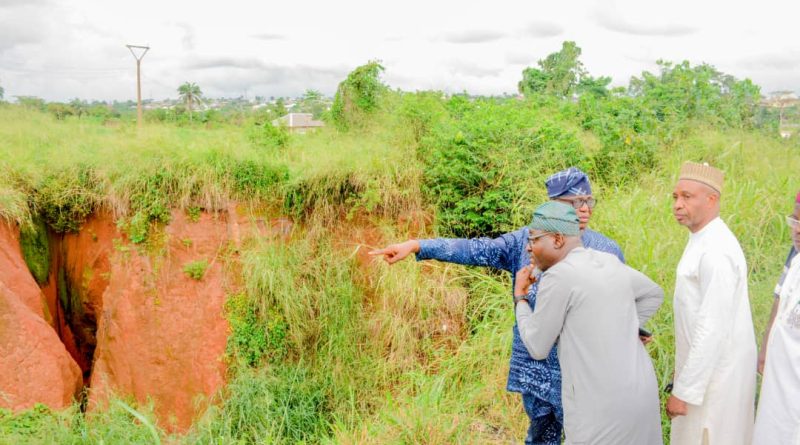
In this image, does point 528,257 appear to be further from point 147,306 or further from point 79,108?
point 79,108

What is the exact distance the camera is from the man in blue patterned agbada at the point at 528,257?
2.39m

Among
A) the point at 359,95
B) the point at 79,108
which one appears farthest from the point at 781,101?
the point at 79,108

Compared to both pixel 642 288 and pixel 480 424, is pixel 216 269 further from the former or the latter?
pixel 642 288

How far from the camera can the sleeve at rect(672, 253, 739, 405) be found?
224 centimetres

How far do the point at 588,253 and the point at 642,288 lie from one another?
26 centimetres

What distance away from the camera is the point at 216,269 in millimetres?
5695

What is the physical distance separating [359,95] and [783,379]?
5865 millimetres

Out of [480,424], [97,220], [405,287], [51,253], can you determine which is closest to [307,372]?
[405,287]

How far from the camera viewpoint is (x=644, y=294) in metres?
2.17

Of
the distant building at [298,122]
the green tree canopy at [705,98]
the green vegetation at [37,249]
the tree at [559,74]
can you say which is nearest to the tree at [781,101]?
the green tree canopy at [705,98]

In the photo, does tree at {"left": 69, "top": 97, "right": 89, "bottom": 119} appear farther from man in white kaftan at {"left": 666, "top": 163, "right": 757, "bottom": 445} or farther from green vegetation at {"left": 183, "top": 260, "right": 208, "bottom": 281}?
man in white kaftan at {"left": 666, "top": 163, "right": 757, "bottom": 445}

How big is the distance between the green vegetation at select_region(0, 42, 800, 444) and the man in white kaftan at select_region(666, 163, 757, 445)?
5.45 ft

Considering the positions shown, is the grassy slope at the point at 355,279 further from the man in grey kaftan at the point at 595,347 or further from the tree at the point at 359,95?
the man in grey kaftan at the point at 595,347

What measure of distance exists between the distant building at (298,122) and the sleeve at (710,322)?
5.34 meters
